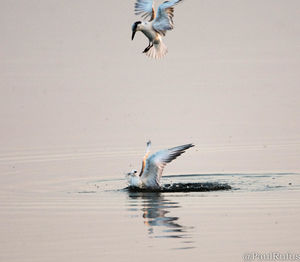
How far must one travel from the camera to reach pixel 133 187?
16906mm

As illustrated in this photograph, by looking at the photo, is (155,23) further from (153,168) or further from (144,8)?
(153,168)

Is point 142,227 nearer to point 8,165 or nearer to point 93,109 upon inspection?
point 8,165

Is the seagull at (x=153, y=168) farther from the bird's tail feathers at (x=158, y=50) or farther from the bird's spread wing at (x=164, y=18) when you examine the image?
the bird's tail feathers at (x=158, y=50)

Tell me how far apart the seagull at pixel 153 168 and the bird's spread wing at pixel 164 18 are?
118 inches

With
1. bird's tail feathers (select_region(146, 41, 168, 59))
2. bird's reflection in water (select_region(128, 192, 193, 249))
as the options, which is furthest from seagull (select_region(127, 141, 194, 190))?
bird's tail feathers (select_region(146, 41, 168, 59))

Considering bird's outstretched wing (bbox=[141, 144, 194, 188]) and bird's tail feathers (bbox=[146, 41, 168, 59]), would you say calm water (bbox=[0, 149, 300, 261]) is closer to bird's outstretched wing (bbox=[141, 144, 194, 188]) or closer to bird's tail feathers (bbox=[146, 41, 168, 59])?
bird's outstretched wing (bbox=[141, 144, 194, 188])

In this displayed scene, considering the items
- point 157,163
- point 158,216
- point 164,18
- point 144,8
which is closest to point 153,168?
point 157,163

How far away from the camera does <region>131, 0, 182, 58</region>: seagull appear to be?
1898cm

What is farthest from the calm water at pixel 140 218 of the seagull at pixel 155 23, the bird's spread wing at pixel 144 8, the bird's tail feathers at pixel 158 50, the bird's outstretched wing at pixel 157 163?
the bird's spread wing at pixel 144 8

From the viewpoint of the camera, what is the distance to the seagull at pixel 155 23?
747 inches

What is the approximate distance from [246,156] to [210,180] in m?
2.06

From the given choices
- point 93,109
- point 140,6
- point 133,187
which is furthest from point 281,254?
point 93,109

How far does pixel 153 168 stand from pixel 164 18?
336 centimetres

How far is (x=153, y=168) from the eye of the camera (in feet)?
55.8
